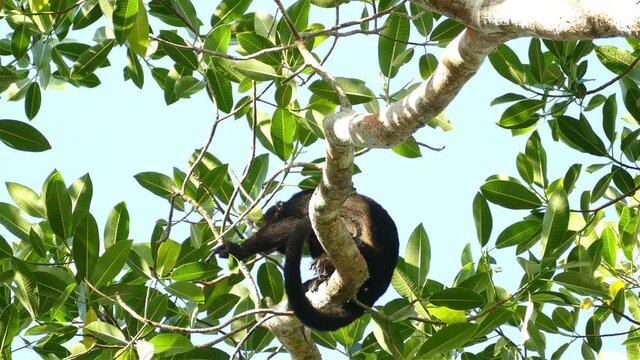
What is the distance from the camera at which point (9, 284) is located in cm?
400

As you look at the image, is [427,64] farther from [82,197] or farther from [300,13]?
[82,197]

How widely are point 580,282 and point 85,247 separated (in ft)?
6.71

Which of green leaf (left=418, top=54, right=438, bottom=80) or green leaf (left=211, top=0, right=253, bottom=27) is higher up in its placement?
green leaf (left=418, top=54, right=438, bottom=80)

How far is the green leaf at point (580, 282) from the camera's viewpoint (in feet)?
12.6

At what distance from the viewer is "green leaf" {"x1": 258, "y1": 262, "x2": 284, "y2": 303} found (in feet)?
15.4

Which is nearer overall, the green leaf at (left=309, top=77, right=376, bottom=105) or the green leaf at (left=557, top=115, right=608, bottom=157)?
the green leaf at (left=309, top=77, right=376, bottom=105)

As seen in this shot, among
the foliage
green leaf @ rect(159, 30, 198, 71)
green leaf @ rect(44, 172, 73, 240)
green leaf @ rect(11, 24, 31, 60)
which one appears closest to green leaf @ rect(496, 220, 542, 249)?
the foliage

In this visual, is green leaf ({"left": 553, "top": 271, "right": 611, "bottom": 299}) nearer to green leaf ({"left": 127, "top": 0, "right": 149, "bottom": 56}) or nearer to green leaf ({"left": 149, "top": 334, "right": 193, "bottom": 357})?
green leaf ({"left": 149, "top": 334, "right": 193, "bottom": 357})

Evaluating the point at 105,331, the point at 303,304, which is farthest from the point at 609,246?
the point at 105,331

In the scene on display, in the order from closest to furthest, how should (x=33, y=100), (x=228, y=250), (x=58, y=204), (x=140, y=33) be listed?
(x=140, y=33) < (x=58, y=204) < (x=33, y=100) < (x=228, y=250)

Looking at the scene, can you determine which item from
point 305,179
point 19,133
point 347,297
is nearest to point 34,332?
point 19,133

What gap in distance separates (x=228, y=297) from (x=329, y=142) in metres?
1.53

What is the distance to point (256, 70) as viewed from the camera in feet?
13.0

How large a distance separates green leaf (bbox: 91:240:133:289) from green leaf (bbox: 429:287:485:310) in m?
1.34
